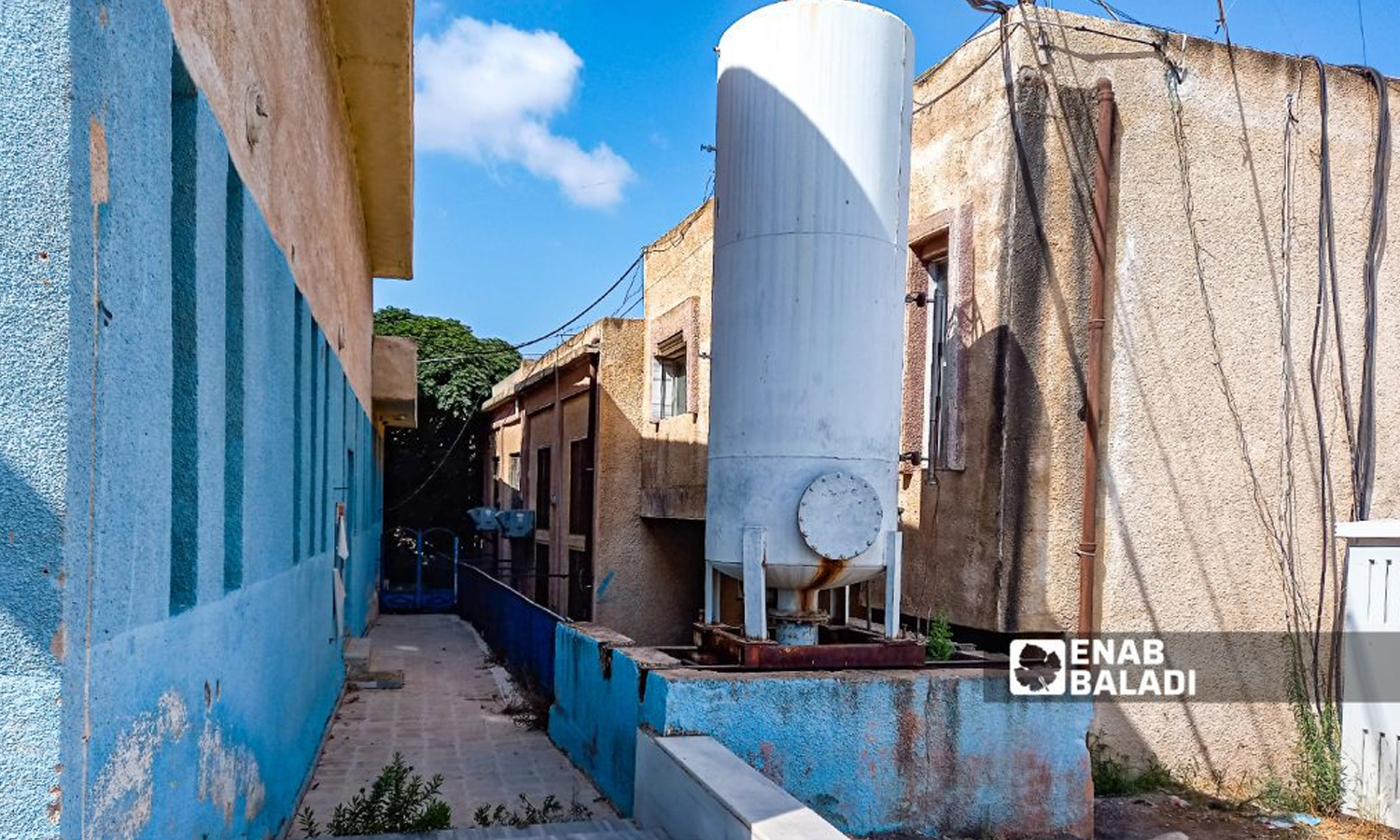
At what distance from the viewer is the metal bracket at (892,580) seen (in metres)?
5.87

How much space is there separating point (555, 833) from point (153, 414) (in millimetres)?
2728

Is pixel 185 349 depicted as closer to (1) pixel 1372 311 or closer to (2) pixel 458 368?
(1) pixel 1372 311

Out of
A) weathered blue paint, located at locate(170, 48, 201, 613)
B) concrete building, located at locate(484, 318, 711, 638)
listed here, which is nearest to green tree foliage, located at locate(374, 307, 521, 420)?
concrete building, located at locate(484, 318, 711, 638)

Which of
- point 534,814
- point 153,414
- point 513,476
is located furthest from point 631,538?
point 153,414

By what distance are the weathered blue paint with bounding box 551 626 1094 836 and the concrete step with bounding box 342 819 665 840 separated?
1.80 ft

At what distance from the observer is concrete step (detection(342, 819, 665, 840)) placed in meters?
4.47

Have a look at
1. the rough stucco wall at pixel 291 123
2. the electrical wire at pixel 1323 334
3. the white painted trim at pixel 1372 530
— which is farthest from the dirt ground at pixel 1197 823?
the rough stucco wall at pixel 291 123

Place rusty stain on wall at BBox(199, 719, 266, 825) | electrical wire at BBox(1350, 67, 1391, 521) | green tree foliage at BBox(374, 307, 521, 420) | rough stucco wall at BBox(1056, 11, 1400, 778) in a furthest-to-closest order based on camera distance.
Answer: green tree foliage at BBox(374, 307, 521, 420) → electrical wire at BBox(1350, 67, 1391, 521) → rough stucco wall at BBox(1056, 11, 1400, 778) → rusty stain on wall at BBox(199, 719, 266, 825)

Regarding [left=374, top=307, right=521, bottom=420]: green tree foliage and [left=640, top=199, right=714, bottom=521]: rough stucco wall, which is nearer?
[left=640, top=199, right=714, bottom=521]: rough stucco wall

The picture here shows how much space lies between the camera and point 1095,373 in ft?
24.5

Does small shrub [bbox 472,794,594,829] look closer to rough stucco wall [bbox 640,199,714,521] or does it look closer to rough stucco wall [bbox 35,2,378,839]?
rough stucco wall [bbox 35,2,378,839]

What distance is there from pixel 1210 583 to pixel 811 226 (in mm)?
4484

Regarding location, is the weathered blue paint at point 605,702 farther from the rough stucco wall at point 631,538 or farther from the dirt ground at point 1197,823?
the rough stucco wall at point 631,538

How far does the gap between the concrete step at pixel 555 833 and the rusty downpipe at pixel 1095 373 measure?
155 inches
